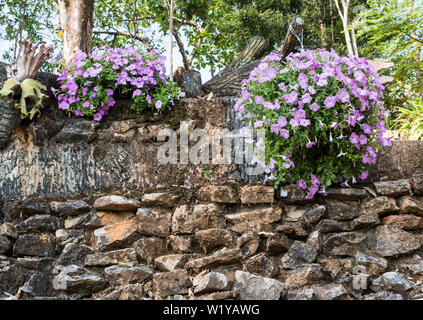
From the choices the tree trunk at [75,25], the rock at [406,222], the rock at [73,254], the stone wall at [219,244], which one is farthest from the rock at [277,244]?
the tree trunk at [75,25]

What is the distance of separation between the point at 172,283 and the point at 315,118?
3.86 feet

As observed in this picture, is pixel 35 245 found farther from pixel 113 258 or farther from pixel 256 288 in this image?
pixel 256 288

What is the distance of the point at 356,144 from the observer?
7.72ft

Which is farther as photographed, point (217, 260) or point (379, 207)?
point (379, 207)

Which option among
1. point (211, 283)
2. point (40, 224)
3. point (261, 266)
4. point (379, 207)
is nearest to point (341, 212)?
point (379, 207)

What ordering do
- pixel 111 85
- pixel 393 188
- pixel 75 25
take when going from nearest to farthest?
1. pixel 393 188
2. pixel 111 85
3. pixel 75 25

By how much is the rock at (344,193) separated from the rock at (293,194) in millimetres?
153

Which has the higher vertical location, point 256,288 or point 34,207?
point 34,207

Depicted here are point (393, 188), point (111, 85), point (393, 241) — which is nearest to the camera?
point (393, 241)

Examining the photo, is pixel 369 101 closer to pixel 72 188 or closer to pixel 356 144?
pixel 356 144

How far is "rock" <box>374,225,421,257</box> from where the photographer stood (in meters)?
2.39

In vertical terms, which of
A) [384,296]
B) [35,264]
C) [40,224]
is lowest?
[384,296]

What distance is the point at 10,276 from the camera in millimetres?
2381

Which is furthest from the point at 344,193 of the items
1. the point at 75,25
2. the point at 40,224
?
the point at 75,25
